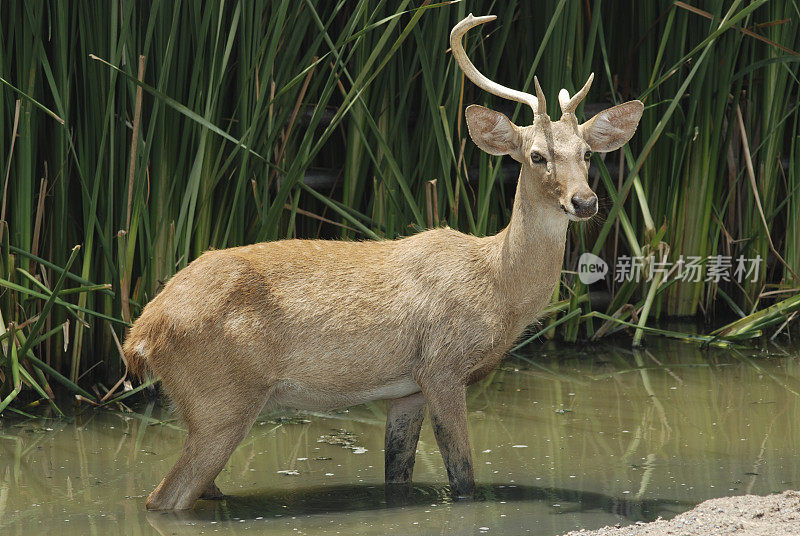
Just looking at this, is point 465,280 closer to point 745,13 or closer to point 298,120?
point 298,120

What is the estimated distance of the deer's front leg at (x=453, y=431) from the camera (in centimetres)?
427

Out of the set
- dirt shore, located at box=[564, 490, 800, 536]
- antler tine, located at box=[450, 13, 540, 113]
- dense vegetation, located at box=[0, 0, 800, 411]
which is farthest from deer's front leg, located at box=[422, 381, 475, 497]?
dense vegetation, located at box=[0, 0, 800, 411]

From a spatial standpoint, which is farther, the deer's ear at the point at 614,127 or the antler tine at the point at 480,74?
the deer's ear at the point at 614,127

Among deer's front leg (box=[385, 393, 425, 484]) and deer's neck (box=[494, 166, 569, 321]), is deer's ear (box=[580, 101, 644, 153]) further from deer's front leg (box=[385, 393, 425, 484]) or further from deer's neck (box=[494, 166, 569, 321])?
deer's front leg (box=[385, 393, 425, 484])

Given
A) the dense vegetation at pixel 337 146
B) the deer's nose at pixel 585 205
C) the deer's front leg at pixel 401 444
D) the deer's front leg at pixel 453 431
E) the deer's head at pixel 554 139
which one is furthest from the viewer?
the dense vegetation at pixel 337 146

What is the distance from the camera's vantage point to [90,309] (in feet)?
18.1

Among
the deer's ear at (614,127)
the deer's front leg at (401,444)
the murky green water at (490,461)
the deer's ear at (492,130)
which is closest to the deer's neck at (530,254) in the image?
the deer's ear at (492,130)

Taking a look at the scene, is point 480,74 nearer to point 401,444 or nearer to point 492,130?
point 492,130

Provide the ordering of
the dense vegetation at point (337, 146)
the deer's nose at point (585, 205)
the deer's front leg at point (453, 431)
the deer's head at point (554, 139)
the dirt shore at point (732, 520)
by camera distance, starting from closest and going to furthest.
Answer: the dirt shore at point (732, 520) → the deer's nose at point (585, 205) → the deer's head at point (554, 139) → the deer's front leg at point (453, 431) → the dense vegetation at point (337, 146)

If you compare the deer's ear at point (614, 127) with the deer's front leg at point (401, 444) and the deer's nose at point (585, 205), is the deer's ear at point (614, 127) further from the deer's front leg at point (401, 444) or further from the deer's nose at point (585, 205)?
the deer's front leg at point (401, 444)

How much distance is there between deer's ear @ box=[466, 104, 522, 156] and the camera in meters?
4.38

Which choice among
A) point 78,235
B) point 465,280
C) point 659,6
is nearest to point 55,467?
point 78,235

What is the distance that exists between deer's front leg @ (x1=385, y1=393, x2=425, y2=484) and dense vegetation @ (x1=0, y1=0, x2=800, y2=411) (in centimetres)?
142

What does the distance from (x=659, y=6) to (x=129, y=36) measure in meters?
3.40
